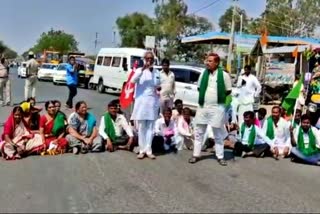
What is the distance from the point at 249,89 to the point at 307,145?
135 inches

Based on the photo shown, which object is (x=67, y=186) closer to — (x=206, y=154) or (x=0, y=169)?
(x=0, y=169)

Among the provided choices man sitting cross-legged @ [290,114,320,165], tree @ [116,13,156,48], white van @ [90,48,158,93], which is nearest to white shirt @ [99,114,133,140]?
man sitting cross-legged @ [290,114,320,165]

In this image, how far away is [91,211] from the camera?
6.36 meters

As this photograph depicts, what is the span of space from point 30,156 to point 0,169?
104 centimetres

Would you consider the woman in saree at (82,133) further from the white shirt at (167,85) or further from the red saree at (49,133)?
the white shirt at (167,85)

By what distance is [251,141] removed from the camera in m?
10.2

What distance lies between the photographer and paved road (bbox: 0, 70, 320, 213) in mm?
6711

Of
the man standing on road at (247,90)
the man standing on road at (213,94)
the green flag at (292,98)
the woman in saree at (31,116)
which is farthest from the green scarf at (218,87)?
the green flag at (292,98)

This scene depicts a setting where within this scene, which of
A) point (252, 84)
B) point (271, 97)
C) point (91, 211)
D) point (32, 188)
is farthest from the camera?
point (271, 97)

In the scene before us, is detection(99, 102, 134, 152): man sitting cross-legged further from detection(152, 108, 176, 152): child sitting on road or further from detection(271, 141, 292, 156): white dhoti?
detection(271, 141, 292, 156): white dhoti

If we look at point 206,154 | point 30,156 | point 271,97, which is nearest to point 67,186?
point 30,156

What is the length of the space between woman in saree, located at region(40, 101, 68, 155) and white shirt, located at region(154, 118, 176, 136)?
1.70 m

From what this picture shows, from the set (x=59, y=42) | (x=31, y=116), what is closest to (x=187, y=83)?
(x=31, y=116)

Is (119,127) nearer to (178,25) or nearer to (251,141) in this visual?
(251,141)
